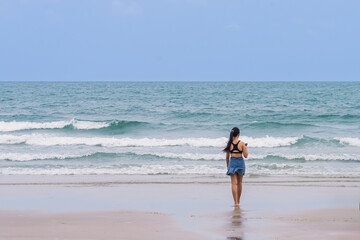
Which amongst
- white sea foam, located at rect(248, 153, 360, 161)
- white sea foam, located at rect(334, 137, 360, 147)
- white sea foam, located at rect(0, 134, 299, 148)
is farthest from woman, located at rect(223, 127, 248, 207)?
white sea foam, located at rect(334, 137, 360, 147)

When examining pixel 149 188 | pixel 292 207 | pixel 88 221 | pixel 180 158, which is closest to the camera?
pixel 88 221

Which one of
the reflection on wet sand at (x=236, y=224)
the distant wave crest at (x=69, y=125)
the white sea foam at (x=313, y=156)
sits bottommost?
the reflection on wet sand at (x=236, y=224)

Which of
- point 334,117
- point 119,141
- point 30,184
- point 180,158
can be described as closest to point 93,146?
point 119,141

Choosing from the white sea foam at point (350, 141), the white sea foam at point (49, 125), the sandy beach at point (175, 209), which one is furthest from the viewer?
the white sea foam at point (49, 125)

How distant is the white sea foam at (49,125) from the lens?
28.5 m

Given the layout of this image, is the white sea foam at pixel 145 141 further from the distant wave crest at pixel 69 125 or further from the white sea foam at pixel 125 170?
the white sea foam at pixel 125 170

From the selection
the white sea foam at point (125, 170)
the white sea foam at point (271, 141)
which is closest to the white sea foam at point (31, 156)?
the white sea foam at point (125, 170)

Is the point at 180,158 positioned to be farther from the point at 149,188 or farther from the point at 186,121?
the point at 186,121

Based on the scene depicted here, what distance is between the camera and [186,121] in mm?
30328

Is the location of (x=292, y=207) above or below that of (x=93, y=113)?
below

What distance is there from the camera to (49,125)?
29.4 m

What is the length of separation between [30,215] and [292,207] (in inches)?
184

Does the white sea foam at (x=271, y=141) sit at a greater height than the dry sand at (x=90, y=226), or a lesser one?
greater

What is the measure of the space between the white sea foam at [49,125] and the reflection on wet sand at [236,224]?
19906 millimetres
